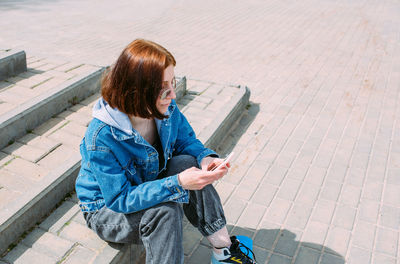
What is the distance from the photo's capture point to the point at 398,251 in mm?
3162

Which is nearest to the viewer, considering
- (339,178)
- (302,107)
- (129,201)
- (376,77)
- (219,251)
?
(129,201)

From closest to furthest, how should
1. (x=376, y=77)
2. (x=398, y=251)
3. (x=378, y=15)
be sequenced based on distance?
(x=398, y=251), (x=376, y=77), (x=378, y=15)

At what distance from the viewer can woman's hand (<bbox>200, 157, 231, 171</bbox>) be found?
2.68m

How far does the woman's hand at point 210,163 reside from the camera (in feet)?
8.78

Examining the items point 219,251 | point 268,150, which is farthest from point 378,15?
point 219,251

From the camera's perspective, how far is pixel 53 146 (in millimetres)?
3865

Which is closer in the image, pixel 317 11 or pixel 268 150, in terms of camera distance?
pixel 268 150

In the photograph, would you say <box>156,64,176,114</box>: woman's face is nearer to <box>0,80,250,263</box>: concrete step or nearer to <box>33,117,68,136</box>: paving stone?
<box>0,80,250,263</box>: concrete step

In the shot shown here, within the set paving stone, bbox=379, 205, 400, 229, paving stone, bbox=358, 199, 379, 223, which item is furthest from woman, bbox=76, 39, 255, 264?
paving stone, bbox=379, 205, 400, 229

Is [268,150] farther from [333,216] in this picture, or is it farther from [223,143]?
[333,216]

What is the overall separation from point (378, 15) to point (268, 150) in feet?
27.6

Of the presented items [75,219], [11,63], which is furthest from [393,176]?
[11,63]

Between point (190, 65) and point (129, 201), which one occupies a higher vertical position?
point (129, 201)

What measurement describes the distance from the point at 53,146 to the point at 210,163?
1.86 metres
